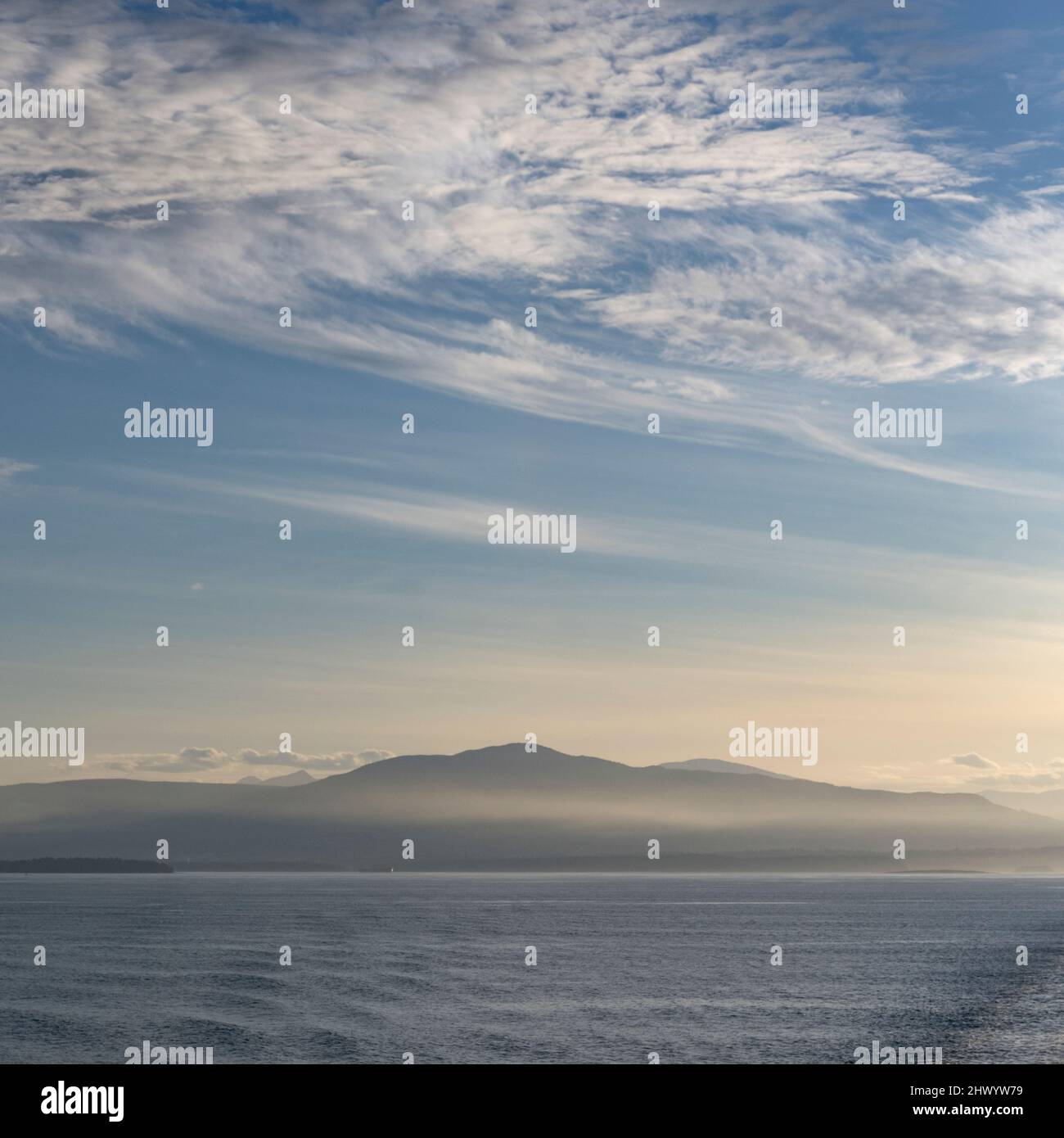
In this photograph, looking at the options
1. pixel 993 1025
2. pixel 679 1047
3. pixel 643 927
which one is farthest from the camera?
pixel 643 927

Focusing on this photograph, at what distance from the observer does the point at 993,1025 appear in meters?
78.8

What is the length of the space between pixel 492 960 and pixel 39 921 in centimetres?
9906

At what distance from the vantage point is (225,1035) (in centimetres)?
7531

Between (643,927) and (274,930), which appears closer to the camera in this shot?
(274,930)

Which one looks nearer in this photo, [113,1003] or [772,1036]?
[772,1036]
